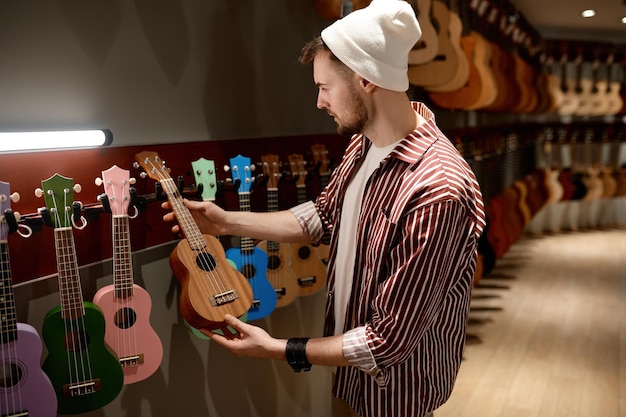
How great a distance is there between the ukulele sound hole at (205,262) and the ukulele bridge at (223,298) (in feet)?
0.27

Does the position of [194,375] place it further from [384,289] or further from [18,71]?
[18,71]

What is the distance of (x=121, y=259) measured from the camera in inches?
61.8

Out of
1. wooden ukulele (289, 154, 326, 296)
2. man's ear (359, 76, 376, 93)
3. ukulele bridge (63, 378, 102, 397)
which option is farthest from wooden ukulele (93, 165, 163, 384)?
wooden ukulele (289, 154, 326, 296)

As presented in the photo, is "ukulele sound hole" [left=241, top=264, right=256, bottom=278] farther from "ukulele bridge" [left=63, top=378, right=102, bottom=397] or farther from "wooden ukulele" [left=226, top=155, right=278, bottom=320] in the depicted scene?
"ukulele bridge" [left=63, top=378, right=102, bottom=397]

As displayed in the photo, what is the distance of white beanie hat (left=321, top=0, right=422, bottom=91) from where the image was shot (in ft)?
4.75

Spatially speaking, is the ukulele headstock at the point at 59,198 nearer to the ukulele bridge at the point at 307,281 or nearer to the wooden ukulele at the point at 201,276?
the wooden ukulele at the point at 201,276

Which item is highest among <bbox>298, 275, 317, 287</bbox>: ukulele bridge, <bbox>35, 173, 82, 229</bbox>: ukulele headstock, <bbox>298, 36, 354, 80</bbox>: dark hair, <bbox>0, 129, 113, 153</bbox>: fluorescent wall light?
<bbox>298, 36, 354, 80</bbox>: dark hair

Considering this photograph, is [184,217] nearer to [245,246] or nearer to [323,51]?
[245,246]

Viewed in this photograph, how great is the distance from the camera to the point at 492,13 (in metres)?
5.25

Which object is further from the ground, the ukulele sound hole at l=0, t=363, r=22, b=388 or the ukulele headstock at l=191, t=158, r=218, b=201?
the ukulele headstock at l=191, t=158, r=218, b=201

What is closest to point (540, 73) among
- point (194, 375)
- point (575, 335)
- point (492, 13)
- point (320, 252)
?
point (492, 13)

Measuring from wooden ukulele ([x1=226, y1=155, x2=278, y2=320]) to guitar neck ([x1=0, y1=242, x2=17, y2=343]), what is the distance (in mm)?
833

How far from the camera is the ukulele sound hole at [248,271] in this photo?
2.09 m

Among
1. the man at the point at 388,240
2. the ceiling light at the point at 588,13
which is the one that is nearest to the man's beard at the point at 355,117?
the man at the point at 388,240
